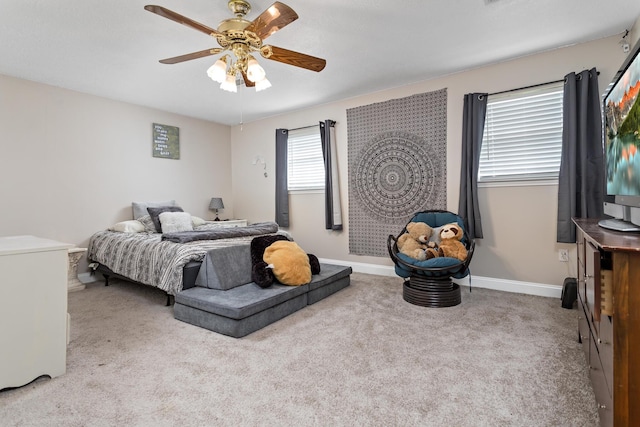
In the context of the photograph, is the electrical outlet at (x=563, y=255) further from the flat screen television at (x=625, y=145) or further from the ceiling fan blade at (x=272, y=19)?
the ceiling fan blade at (x=272, y=19)

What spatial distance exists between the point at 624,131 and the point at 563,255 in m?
1.92

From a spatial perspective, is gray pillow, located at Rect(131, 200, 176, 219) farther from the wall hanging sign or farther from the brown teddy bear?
the brown teddy bear

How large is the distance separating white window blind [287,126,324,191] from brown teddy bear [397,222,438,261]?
180 cm

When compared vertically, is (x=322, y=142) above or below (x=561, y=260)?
above

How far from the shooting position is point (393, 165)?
407cm

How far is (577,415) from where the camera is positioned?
1.46 meters

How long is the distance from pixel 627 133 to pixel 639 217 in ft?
1.43

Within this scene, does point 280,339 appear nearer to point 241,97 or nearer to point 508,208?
point 508,208

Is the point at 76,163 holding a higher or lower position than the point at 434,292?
higher

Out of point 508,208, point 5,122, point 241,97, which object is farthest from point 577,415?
point 5,122

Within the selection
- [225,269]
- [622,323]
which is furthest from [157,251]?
[622,323]

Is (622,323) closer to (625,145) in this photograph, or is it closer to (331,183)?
(625,145)

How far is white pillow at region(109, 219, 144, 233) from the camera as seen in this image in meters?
4.01

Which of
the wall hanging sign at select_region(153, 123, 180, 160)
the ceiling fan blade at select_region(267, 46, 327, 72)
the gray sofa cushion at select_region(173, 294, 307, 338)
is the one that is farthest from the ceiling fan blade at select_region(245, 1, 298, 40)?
the wall hanging sign at select_region(153, 123, 180, 160)
